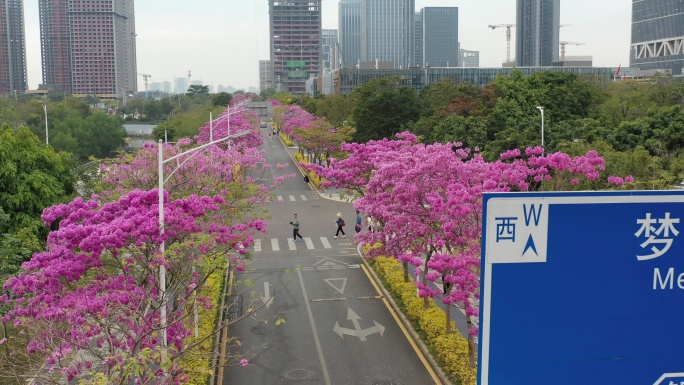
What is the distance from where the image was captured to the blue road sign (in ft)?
16.2

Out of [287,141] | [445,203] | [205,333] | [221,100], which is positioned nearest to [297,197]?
[205,333]

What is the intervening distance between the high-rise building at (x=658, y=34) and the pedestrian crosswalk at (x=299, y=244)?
292 ft

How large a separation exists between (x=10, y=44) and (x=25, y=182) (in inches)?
7386

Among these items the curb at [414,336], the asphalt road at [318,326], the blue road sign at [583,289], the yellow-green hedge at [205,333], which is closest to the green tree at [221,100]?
the asphalt road at [318,326]

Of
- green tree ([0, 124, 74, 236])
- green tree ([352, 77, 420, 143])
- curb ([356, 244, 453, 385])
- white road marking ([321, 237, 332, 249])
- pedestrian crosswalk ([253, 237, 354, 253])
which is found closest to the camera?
curb ([356, 244, 453, 385])

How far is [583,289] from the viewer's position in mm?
5062

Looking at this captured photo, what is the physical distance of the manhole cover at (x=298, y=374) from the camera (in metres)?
16.9

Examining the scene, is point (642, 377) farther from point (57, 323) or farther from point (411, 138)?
point (411, 138)

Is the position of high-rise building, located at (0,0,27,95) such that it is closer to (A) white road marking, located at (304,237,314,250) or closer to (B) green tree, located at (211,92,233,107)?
(B) green tree, located at (211,92,233,107)

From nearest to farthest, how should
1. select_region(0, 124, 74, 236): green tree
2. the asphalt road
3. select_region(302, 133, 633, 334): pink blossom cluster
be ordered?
select_region(302, 133, 633, 334): pink blossom cluster
the asphalt road
select_region(0, 124, 74, 236): green tree

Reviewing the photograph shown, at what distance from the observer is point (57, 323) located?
12.3 m

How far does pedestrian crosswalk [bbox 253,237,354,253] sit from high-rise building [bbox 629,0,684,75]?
8913 centimetres

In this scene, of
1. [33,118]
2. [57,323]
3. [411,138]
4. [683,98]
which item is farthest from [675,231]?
[33,118]

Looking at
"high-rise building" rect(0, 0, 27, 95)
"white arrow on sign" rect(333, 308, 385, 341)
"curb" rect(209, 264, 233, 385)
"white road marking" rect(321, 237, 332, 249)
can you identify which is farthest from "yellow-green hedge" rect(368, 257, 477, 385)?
"high-rise building" rect(0, 0, 27, 95)
